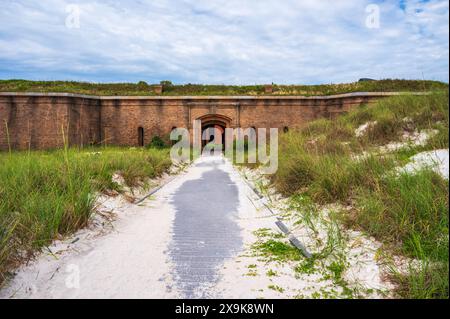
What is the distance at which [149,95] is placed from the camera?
73.0 feet

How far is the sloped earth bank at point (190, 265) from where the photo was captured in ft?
8.69

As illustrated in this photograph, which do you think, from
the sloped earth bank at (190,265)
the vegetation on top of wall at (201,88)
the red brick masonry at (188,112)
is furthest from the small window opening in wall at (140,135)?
the sloped earth bank at (190,265)

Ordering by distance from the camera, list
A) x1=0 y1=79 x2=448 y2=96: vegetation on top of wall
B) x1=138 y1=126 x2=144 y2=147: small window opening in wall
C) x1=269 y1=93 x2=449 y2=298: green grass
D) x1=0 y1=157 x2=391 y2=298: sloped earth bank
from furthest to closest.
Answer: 1. x1=138 y1=126 x2=144 y2=147: small window opening in wall
2. x1=0 y1=79 x2=448 y2=96: vegetation on top of wall
3. x1=0 y1=157 x2=391 y2=298: sloped earth bank
4. x1=269 y1=93 x2=449 y2=298: green grass

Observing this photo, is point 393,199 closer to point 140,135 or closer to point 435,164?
point 435,164

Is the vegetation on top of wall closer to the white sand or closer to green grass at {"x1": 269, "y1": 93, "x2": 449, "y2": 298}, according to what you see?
green grass at {"x1": 269, "y1": 93, "x2": 449, "y2": 298}

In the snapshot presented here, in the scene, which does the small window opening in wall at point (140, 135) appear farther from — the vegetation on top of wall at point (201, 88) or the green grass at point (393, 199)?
the green grass at point (393, 199)

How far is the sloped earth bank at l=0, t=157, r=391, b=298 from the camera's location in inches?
104

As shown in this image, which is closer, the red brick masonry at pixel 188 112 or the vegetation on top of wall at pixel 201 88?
the vegetation on top of wall at pixel 201 88

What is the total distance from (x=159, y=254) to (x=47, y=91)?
67.2 feet

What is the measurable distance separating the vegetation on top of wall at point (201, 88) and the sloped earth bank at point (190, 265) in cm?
1935

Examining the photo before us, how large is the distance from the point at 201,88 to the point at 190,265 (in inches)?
886

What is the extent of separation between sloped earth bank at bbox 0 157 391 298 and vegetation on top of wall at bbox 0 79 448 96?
19.4 metres

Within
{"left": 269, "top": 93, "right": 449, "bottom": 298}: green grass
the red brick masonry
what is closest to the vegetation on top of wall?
the red brick masonry

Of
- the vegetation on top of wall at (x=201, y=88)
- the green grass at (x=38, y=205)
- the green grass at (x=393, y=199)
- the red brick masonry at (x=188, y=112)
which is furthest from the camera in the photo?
the red brick masonry at (x=188, y=112)
